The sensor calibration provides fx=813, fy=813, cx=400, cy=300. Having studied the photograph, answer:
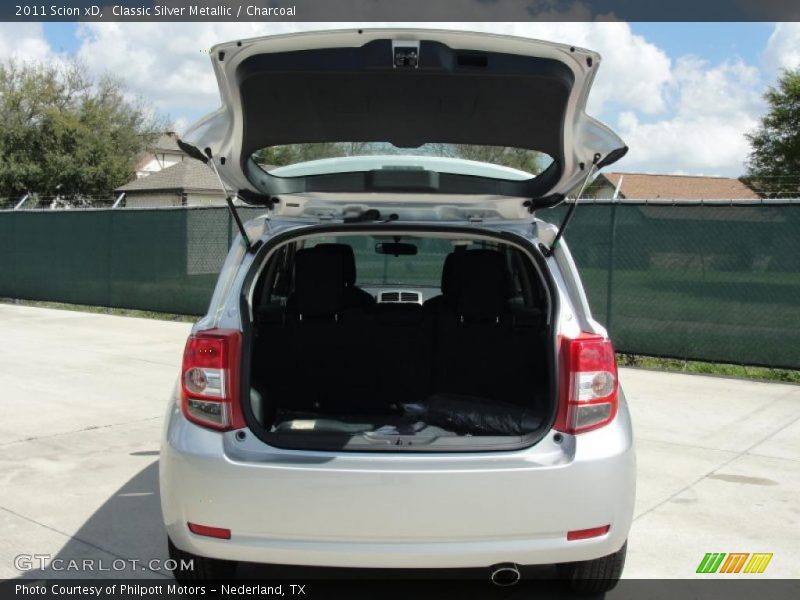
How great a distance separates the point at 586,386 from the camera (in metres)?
3.04

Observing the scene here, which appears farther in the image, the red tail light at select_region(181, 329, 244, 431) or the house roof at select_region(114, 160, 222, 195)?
the house roof at select_region(114, 160, 222, 195)

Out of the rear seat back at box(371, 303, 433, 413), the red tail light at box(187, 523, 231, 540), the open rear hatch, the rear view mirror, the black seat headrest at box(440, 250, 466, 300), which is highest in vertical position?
the open rear hatch

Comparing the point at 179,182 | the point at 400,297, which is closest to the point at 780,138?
the point at 179,182

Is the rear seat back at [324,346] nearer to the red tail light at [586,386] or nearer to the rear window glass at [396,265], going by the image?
the red tail light at [586,386]

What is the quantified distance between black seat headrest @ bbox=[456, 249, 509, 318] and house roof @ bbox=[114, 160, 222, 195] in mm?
32340

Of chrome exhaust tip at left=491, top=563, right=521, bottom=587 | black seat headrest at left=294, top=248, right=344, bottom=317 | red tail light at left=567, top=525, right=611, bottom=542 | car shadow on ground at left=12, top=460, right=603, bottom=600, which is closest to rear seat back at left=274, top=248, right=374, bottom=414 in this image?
black seat headrest at left=294, top=248, right=344, bottom=317

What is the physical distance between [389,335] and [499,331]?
54cm

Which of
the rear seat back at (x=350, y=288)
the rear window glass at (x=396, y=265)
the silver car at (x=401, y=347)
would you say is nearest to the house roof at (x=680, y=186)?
the rear window glass at (x=396, y=265)

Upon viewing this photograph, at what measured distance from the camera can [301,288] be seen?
3955mm

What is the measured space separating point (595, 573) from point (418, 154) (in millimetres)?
1963

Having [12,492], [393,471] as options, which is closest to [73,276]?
[12,492]

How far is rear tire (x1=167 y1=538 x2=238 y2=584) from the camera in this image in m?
3.23

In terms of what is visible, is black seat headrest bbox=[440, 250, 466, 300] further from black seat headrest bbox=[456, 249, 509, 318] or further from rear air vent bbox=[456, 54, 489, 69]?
rear air vent bbox=[456, 54, 489, 69]

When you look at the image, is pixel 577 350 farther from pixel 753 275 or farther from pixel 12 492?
pixel 753 275
